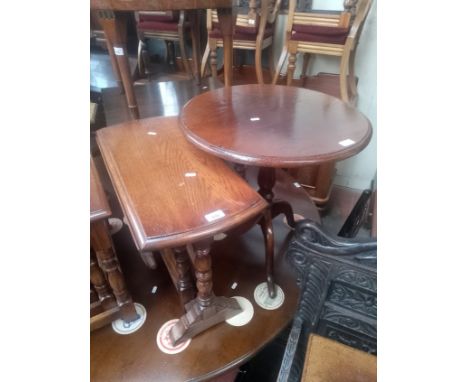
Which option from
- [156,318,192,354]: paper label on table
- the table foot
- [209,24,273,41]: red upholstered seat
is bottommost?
[156,318,192,354]: paper label on table

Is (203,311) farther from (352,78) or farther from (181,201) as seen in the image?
(352,78)

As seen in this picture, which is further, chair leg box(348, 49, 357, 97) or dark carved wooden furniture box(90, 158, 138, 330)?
chair leg box(348, 49, 357, 97)

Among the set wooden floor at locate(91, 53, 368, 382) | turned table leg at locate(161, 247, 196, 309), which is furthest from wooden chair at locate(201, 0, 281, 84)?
turned table leg at locate(161, 247, 196, 309)

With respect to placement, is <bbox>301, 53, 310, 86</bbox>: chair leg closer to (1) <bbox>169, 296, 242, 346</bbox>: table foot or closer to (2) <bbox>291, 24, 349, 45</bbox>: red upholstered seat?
(2) <bbox>291, 24, 349, 45</bbox>: red upholstered seat

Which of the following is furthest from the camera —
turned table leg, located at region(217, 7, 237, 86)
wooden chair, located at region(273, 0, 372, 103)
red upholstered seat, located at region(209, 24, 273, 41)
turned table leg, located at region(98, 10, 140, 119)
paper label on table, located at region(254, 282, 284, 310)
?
red upholstered seat, located at region(209, 24, 273, 41)

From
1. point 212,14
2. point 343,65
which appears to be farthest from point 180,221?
point 212,14

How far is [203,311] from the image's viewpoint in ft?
2.78

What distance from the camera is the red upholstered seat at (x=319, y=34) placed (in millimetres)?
1763

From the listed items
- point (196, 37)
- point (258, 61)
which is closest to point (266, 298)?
point (258, 61)

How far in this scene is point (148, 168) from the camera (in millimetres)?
835

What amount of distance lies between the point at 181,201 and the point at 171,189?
0.20ft

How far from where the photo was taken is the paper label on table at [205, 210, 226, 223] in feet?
2.14
